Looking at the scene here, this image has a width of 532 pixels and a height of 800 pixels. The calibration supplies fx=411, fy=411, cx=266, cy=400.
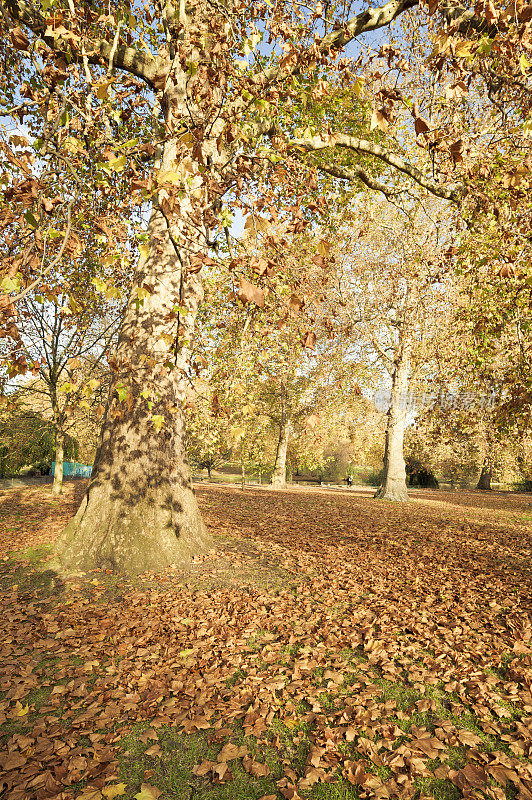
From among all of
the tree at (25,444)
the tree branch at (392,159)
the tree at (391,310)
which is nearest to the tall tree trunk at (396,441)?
the tree at (391,310)

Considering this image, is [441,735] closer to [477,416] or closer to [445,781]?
[445,781]

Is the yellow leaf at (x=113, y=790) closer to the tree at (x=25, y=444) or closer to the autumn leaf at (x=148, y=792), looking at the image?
the autumn leaf at (x=148, y=792)

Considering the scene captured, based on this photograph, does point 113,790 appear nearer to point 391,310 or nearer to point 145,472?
point 145,472

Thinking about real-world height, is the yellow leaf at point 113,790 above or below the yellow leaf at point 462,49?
below

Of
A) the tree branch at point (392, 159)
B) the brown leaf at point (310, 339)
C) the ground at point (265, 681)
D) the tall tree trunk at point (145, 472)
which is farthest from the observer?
the tree branch at point (392, 159)

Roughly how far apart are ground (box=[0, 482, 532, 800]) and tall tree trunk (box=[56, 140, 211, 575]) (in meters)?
0.38

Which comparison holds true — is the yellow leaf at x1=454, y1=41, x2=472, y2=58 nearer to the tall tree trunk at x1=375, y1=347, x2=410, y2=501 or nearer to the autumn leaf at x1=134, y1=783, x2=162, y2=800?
the autumn leaf at x1=134, y1=783, x2=162, y2=800

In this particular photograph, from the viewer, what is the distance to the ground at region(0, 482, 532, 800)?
255cm

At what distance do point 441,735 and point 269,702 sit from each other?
1.26 meters

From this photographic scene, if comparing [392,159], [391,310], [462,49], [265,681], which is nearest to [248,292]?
[462,49]

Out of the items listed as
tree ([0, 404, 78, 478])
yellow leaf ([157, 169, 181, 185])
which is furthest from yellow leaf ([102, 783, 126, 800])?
tree ([0, 404, 78, 478])

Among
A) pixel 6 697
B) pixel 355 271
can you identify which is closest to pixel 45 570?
pixel 6 697

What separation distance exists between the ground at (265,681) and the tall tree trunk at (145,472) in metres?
0.38

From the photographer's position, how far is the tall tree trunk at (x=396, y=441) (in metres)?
18.9
